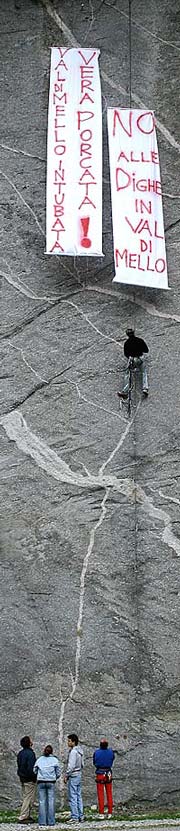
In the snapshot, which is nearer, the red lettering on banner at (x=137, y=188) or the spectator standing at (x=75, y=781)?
the spectator standing at (x=75, y=781)

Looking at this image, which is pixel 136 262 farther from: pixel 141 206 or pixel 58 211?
pixel 58 211

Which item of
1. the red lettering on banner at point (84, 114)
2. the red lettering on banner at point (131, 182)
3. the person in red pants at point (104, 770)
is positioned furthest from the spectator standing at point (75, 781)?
the red lettering on banner at point (84, 114)

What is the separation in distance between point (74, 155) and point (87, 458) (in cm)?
380

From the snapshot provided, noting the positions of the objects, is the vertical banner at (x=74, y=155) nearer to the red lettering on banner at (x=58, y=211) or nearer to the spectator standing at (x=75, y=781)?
the red lettering on banner at (x=58, y=211)

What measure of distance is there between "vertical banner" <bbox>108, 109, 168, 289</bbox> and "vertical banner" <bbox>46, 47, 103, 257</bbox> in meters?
0.22

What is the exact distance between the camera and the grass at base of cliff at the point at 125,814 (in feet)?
38.7

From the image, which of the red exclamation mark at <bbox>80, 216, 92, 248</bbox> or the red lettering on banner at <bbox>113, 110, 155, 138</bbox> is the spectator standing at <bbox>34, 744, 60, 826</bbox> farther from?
the red lettering on banner at <bbox>113, 110, 155, 138</bbox>

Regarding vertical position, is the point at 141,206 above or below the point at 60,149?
below

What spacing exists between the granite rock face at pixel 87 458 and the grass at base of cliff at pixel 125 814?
0.12 meters

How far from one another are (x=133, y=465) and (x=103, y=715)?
295 cm

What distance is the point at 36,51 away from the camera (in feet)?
51.9

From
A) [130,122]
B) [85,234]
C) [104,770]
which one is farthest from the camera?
[130,122]

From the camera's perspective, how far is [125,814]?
41.4 ft

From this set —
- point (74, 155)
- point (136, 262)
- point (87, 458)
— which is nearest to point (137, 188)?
point (74, 155)
